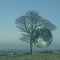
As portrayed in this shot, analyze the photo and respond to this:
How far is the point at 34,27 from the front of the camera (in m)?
50.5

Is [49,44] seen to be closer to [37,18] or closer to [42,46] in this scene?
[42,46]

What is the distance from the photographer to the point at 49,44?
4878cm

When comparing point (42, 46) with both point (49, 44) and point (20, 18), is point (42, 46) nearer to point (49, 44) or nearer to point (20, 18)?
point (49, 44)

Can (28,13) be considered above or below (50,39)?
above

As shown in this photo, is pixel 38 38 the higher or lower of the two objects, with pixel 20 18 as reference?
lower

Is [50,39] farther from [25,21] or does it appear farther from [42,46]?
[25,21]

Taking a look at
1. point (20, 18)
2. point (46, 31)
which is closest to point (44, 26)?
point (46, 31)

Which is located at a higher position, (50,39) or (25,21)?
(25,21)

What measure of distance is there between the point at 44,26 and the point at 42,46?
3.76m

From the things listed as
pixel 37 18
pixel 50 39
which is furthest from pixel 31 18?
pixel 50 39

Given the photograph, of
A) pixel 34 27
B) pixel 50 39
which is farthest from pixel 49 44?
pixel 34 27

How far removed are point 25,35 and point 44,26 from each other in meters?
3.80

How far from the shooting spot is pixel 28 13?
50.2 meters

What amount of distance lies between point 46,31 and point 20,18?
196 inches
